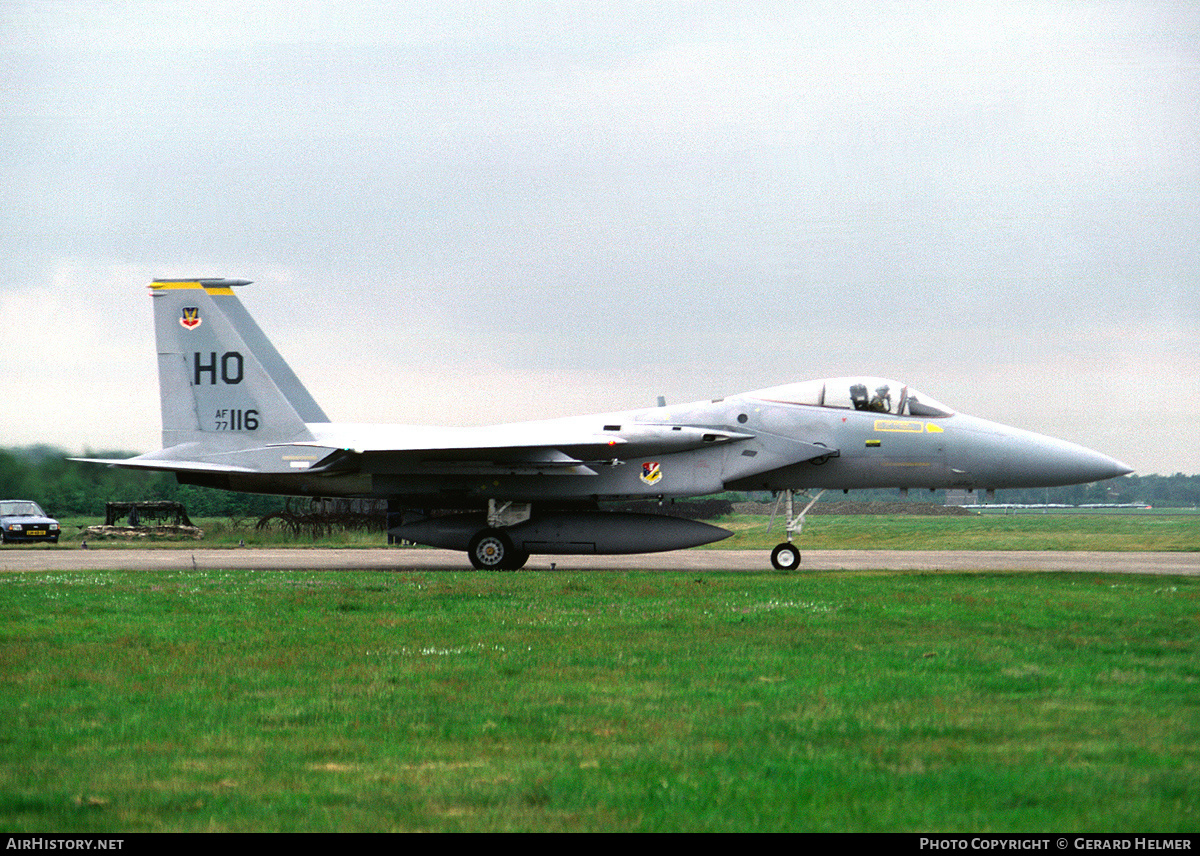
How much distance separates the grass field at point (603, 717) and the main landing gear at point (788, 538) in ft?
23.3

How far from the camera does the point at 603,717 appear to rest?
6.29 m

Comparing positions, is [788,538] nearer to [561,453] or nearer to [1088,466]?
[561,453]

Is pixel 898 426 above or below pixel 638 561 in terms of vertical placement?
above

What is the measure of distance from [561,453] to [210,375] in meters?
6.79

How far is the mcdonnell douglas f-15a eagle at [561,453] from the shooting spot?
19078 mm

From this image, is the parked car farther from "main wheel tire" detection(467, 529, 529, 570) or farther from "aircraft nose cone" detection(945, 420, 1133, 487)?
"aircraft nose cone" detection(945, 420, 1133, 487)

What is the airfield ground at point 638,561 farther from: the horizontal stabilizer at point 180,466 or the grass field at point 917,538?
the grass field at point 917,538

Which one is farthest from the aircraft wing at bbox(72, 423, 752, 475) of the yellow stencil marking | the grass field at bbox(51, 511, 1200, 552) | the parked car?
the parked car

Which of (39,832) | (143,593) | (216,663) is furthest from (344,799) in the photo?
(143,593)

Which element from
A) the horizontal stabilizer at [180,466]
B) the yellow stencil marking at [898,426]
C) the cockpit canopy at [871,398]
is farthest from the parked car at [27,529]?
the yellow stencil marking at [898,426]

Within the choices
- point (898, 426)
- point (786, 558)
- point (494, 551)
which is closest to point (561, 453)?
point (494, 551)

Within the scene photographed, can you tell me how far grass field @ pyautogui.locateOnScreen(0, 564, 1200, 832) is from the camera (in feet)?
14.9

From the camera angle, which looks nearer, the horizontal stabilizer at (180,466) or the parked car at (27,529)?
the horizontal stabilizer at (180,466)

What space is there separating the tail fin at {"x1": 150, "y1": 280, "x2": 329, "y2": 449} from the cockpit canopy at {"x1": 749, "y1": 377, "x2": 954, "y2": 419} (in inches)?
365
